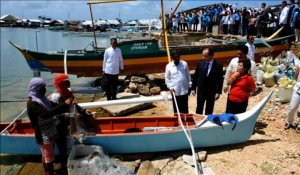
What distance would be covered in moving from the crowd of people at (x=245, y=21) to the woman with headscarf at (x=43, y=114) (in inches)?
326

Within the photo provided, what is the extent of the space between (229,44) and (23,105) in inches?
318

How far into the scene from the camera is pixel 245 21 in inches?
661

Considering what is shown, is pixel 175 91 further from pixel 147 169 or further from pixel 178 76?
pixel 147 169

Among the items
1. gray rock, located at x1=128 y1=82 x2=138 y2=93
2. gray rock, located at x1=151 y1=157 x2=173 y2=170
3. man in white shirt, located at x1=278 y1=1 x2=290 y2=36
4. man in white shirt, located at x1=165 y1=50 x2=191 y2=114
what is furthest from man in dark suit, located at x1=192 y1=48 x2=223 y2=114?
man in white shirt, located at x1=278 y1=1 x2=290 y2=36

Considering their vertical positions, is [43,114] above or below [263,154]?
above

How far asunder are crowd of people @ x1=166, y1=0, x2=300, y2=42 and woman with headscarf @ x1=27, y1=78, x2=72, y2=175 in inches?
326

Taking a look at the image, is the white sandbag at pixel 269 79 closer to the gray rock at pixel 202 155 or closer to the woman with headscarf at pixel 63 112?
the gray rock at pixel 202 155

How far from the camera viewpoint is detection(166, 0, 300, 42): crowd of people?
12.5 meters

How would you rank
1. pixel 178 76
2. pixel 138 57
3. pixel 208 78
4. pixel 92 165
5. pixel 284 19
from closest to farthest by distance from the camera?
pixel 92 165 → pixel 208 78 → pixel 178 76 → pixel 138 57 → pixel 284 19

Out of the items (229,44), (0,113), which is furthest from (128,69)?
(0,113)

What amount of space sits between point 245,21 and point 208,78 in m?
12.0

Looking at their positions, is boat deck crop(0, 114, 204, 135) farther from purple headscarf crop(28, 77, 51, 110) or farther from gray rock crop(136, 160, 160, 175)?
purple headscarf crop(28, 77, 51, 110)

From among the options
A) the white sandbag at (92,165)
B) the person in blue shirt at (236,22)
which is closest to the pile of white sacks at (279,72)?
the white sandbag at (92,165)

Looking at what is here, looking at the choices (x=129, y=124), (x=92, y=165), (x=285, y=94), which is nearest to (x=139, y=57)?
(x=129, y=124)
